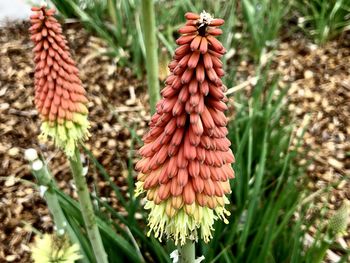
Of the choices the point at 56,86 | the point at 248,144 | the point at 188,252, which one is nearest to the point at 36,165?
the point at 56,86

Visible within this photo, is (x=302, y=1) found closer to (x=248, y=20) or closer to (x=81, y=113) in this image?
(x=248, y=20)

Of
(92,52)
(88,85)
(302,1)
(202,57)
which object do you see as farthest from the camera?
(302,1)

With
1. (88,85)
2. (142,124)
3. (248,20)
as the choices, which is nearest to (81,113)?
(142,124)

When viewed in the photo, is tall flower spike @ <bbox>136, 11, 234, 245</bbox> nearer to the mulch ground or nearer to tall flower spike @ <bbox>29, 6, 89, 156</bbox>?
tall flower spike @ <bbox>29, 6, 89, 156</bbox>

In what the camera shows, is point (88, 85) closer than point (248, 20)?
Yes

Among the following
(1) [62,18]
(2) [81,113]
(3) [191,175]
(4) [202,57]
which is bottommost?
(3) [191,175]

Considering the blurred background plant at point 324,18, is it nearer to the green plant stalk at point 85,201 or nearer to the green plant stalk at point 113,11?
the green plant stalk at point 113,11
